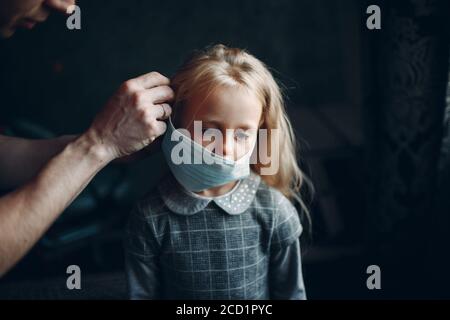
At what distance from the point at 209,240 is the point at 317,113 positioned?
1465 mm

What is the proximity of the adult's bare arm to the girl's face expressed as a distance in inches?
2.7

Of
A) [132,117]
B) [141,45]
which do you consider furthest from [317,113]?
[132,117]

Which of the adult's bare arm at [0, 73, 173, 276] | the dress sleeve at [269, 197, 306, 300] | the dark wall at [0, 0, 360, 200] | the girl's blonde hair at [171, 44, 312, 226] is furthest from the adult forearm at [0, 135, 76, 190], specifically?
the dark wall at [0, 0, 360, 200]

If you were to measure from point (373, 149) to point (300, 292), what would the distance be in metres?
0.62

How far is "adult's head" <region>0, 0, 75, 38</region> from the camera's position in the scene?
3.02 feet

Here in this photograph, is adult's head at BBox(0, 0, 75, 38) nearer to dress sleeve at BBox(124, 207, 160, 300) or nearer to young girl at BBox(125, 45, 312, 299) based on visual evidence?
young girl at BBox(125, 45, 312, 299)

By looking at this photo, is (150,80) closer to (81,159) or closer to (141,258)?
(81,159)

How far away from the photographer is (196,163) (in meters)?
0.93

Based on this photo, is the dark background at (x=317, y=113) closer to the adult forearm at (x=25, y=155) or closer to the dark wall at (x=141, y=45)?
the dark wall at (x=141, y=45)

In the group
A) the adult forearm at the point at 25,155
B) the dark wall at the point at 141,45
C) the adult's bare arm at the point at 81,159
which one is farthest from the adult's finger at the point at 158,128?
the dark wall at the point at 141,45

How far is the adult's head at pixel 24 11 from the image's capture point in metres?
0.92

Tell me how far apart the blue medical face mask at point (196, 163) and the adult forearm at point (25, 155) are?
0.90 ft
